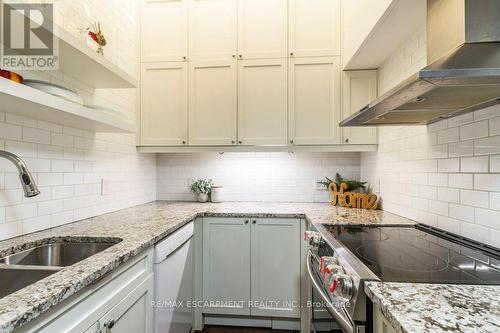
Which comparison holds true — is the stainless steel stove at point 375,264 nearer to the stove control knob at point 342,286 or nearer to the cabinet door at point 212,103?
the stove control knob at point 342,286

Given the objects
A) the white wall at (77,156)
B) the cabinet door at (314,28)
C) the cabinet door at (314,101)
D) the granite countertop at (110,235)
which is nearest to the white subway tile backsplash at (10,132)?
the white wall at (77,156)

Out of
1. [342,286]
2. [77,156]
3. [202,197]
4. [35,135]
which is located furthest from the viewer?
[202,197]

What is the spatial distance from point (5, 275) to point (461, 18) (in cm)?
191

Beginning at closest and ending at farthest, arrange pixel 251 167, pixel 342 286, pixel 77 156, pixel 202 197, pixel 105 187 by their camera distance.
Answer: pixel 342 286 < pixel 77 156 < pixel 105 187 < pixel 202 197 < pixel 251 167

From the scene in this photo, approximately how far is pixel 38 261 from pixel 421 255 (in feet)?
5.45

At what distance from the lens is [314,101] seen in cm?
225

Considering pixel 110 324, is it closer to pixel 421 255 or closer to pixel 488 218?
pixel 421 255

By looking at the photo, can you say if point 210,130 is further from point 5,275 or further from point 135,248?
point 5,275

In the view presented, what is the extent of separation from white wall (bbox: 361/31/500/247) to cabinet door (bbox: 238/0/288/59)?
34.9 inches

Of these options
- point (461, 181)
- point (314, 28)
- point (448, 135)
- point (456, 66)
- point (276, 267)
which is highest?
point (314, 28)

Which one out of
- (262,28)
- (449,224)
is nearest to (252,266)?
(449,224)

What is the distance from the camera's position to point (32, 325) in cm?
67

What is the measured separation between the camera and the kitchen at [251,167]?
887mm

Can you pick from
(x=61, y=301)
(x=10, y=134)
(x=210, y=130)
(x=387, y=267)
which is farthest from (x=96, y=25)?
(x=387, y=267)
